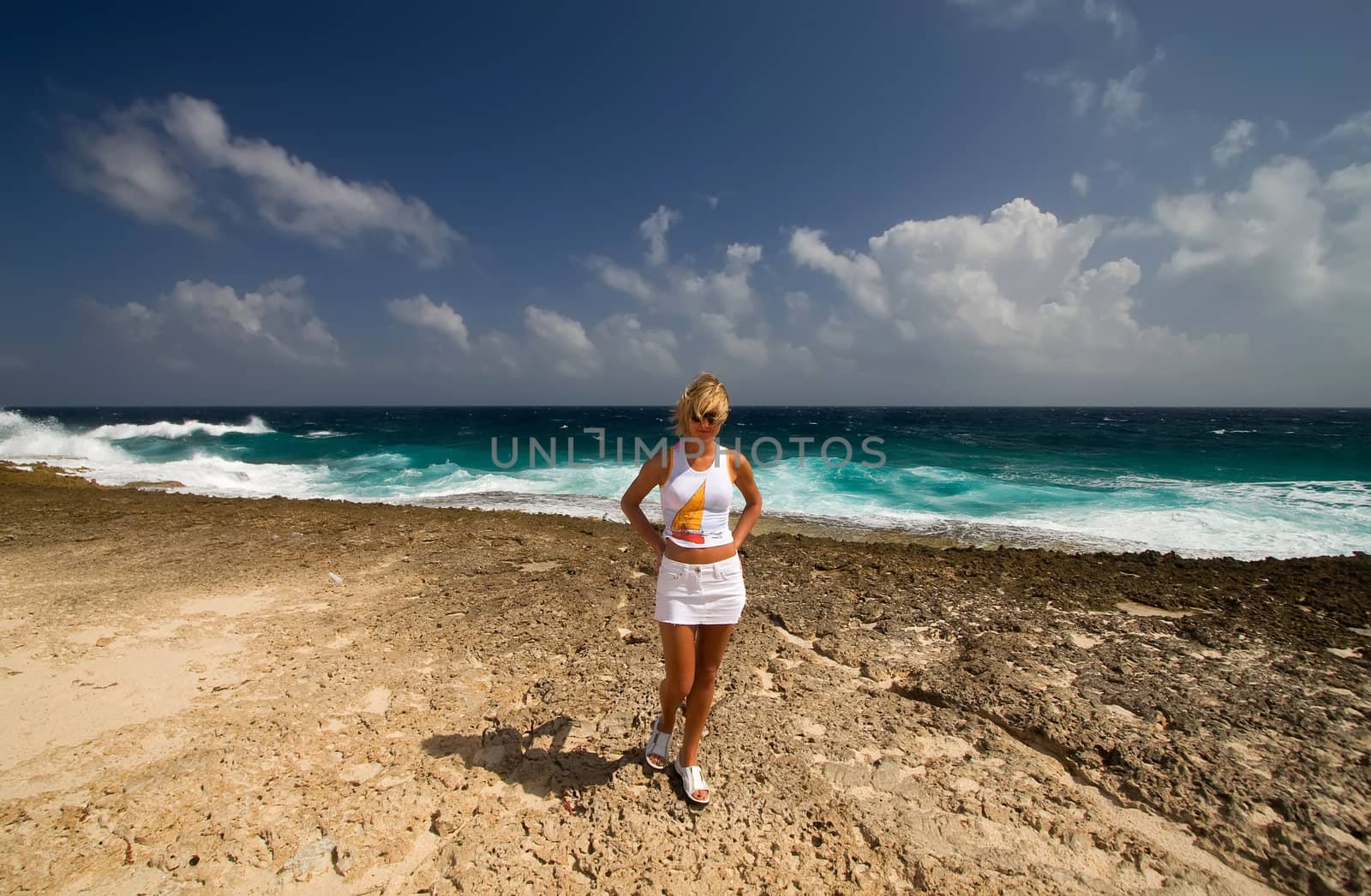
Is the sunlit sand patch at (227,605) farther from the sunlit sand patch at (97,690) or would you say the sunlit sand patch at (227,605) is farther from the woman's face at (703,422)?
the woman's face at (703,422)

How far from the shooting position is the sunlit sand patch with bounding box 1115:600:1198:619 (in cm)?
534

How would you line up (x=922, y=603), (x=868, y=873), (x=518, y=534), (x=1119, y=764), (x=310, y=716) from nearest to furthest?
(x=868, y=873)
(x=1119, y=764)
(x=310, y=716)
(x=922, y=603)
(x=518, y=534)

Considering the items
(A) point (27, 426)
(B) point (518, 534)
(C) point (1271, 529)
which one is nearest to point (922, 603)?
(B) point (518, 534)

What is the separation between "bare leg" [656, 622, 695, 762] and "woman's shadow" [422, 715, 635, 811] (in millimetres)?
587

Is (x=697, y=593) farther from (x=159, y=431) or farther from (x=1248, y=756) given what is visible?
(x=159, y=431)

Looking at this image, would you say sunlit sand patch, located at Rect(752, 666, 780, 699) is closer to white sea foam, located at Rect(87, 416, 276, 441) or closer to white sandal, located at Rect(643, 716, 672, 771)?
white sandal, located at Rect(643, 716, 672, 771)

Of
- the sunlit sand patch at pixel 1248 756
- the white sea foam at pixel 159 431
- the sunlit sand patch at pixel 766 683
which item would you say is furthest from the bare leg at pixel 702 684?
the white sea foam at pixel 159 431

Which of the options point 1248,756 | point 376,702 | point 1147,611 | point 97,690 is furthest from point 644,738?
point 1147,611

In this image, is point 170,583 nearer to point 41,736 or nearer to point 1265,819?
point 41,736

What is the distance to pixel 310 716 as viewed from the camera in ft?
10.9

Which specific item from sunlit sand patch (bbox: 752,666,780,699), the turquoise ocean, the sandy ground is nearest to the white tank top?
the turquoise ocean

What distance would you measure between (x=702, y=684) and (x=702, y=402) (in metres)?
1.35

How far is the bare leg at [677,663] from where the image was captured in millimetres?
2453

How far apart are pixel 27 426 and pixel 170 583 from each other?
40982 mm
